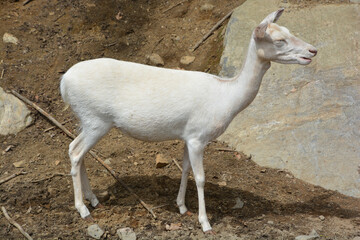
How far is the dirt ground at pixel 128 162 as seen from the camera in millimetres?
5609

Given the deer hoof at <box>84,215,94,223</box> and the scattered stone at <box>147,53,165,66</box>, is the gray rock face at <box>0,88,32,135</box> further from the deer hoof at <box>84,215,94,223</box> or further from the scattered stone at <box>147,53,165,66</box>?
the deer hoof at <box>84,215,94,223</box>

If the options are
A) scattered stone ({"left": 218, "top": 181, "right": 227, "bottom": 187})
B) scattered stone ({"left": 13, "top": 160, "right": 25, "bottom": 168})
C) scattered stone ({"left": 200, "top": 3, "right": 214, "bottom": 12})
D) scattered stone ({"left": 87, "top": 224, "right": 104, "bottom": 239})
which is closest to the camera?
scattered stone ({"left": 87, "top": 224, "right": 104, "bottom": 239})

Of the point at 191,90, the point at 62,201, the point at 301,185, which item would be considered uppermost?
the point at 191,90

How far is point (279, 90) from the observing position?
7.65 m

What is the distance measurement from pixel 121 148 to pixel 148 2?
162 inches

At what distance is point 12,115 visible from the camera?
24.5ft

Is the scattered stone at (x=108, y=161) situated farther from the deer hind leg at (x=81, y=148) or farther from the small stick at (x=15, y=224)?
the small stick at (x=15, y=224)

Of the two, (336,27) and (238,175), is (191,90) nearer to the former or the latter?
(238,175)

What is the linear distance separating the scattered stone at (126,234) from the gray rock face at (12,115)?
3065mm

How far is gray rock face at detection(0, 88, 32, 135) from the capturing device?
738 centimetres

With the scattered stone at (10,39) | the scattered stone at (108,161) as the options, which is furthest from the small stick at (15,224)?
the scattered stone at (10,39)

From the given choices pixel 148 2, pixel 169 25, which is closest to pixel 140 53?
pixel 169 25

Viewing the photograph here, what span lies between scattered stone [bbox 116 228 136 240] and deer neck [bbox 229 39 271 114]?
184cm

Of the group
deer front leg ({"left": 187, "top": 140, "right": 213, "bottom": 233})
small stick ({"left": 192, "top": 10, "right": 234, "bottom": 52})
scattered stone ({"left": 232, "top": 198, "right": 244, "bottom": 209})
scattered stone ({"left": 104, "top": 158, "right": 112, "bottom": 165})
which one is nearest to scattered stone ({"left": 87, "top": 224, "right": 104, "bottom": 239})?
deer front leg ({"left": 187, "top": 140, "right": 213, "bottom": 233})
